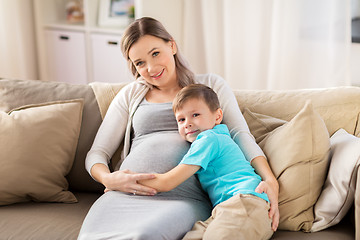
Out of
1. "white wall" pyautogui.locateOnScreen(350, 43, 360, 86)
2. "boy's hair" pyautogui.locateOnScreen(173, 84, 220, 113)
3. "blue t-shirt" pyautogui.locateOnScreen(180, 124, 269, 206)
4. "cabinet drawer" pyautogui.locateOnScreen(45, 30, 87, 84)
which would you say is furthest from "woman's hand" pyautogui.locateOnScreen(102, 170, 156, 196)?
"cabinet drawer" pyautogui.locateOnScreen(45, 30, 87, 84)

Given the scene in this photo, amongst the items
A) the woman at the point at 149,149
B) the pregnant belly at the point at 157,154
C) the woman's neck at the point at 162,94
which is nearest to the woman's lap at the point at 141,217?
the woman at the point at 149,149

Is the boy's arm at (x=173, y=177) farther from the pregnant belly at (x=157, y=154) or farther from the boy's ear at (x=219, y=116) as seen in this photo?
the boy's ear at (x=219, y=116)

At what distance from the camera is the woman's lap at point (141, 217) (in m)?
1.38

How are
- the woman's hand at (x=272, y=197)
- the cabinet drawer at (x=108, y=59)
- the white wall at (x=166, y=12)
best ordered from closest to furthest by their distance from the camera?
the woman's hand at (x=272, y=197), the white wall at (x=166, y=12), the cabinet drawer at (x=108, y=59)

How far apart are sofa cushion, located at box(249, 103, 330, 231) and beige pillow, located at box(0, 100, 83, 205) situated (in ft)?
2.78

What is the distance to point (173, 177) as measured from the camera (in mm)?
1538

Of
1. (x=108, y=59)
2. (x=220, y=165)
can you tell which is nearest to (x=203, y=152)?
(x=220, y=165)

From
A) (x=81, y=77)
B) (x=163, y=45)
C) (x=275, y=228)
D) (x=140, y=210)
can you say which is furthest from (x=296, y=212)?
(x=81, y=77)

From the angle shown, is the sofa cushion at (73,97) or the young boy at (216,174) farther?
the sofa cushion at (73,97)

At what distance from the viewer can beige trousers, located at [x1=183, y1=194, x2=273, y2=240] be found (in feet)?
4.43

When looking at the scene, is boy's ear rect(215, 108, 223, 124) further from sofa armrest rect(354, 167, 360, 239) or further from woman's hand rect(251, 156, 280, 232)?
sofa armrest rect(354, 167, 360, 239)

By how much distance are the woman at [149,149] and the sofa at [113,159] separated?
3.4 inches

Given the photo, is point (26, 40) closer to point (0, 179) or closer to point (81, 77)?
point (81, 77)

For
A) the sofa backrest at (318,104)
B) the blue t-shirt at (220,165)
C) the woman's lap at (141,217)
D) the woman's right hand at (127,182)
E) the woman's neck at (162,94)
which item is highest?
the woman's neck at (162,94)
